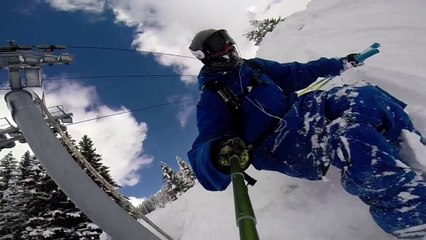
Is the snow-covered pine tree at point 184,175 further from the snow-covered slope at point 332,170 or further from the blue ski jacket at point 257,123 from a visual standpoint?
the blue ski jacket at point 257,123

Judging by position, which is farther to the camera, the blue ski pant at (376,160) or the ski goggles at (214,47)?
the ski goggles at (214,47)

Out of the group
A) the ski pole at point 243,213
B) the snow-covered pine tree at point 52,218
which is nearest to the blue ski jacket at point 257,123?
the ski pole at point 243,213

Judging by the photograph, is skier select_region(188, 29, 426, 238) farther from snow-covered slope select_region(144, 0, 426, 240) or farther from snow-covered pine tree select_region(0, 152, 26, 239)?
snow-covered pine tree select_region(0, 152, 26, 239)

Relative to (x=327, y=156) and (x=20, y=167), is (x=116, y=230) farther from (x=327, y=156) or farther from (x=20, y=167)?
(x=20, y=167)

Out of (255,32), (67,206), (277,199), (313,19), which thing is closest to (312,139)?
(277,199)

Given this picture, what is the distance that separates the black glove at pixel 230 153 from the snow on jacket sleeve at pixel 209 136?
6cm

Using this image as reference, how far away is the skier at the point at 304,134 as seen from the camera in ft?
8.57

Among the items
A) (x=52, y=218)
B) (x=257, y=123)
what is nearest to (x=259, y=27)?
(x=52, y=218)

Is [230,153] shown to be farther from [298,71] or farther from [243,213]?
[298,71]

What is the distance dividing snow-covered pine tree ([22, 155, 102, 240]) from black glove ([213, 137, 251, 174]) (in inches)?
717

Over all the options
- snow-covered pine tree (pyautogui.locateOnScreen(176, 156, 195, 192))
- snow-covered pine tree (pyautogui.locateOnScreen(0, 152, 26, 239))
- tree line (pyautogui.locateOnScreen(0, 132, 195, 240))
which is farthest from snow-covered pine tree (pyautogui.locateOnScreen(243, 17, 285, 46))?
snow-covered pine tree (pyautogui.locateOnScreen(176, 156, 195, 192))

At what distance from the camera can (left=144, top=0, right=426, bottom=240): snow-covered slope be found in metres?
3.61

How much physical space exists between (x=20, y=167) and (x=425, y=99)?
25.9 m

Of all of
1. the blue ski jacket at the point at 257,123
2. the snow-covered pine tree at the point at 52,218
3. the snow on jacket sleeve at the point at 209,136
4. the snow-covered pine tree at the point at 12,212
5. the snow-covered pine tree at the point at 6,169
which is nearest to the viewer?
the snow on jacket sleeve at the point at 209,136
